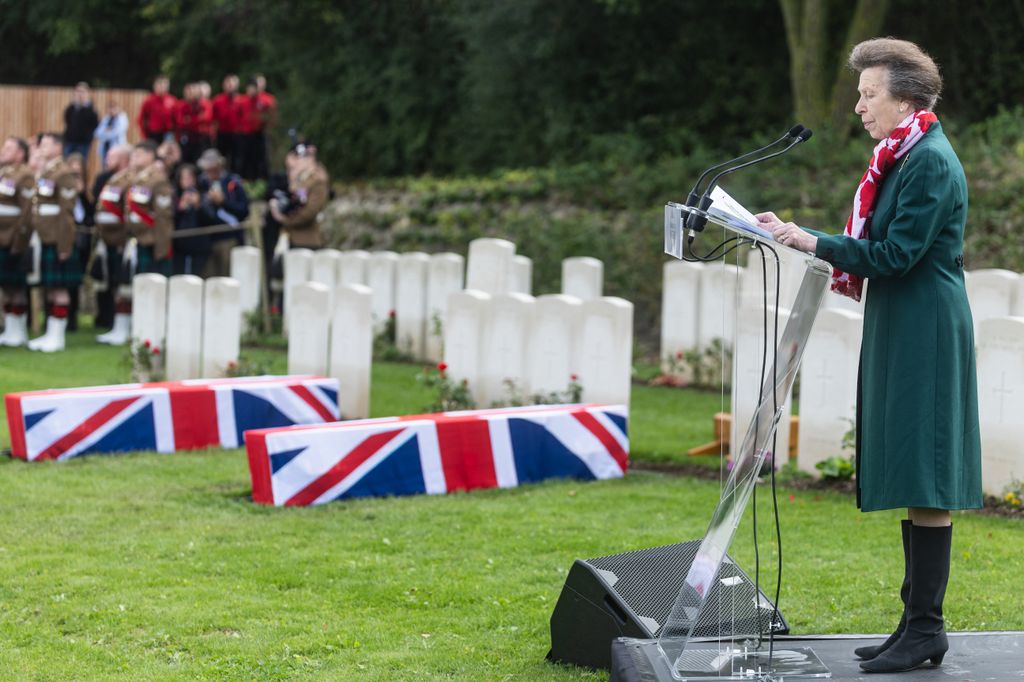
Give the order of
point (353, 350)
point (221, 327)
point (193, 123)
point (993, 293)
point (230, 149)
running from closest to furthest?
point (993, 293) → point (353, 350) → point (221, 327) → point (193, 123) → point (230, 149)

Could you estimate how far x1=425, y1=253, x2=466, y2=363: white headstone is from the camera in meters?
12.8

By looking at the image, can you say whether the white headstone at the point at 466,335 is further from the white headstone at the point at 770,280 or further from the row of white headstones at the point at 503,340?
the white headstone at the point at 770,280

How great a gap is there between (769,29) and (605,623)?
60.0 feet

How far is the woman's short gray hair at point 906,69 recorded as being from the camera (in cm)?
392

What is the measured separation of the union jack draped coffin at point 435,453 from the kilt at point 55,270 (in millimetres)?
7219

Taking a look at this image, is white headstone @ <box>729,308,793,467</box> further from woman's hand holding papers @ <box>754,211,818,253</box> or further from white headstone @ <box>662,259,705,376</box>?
white headstone @ <box>662,259,705,376</box>

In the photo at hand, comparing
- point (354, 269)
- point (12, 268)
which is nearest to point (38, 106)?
point (12, 268)

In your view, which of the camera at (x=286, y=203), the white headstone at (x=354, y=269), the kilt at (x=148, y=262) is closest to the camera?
the white headstone at (x=354, y=269)

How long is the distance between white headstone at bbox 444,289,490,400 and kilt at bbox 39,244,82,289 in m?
5.52

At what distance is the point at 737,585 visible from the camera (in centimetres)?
419

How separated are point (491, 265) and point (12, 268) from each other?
15.6 ft

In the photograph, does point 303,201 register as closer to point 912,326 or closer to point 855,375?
point 855,375

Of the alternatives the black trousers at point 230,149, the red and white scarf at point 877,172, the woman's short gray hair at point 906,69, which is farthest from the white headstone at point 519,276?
the black trousers at point 230,149

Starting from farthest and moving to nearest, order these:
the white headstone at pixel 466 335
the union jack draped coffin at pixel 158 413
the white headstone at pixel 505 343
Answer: the white headstone at pixel 466 335 < the white headstone at pixel 505 343 < the union jack draped coffin at pixel 158 413
